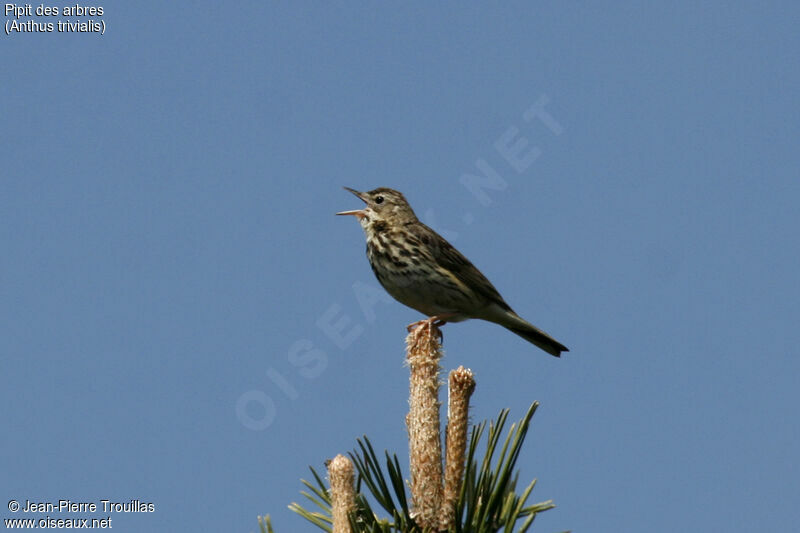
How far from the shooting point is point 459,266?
10.5 metres

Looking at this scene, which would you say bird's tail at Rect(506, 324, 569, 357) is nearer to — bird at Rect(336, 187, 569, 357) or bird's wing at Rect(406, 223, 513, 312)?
bird at Rect(336, 187, 569, 357)

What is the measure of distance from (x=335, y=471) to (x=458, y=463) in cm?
59

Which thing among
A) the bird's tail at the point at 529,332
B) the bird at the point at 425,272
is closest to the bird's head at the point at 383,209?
the bird at the point at 425,272

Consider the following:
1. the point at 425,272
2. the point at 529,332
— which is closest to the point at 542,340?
the point at 529,332

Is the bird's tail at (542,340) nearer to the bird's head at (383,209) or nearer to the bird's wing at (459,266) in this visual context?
the bird's wing at (459,266)

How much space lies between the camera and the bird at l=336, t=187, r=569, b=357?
1000cm

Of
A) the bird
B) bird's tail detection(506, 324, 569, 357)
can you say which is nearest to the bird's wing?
the bird

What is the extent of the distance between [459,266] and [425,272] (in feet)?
2.13

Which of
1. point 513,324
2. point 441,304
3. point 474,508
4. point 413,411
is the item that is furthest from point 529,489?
point 513,324

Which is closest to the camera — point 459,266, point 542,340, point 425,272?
point 425,272

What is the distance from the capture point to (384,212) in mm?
10859

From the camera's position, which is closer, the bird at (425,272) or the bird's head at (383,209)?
the bird at (425,272)

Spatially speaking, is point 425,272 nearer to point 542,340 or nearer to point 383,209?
point 383,209

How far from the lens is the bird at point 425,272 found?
32.8 ft
